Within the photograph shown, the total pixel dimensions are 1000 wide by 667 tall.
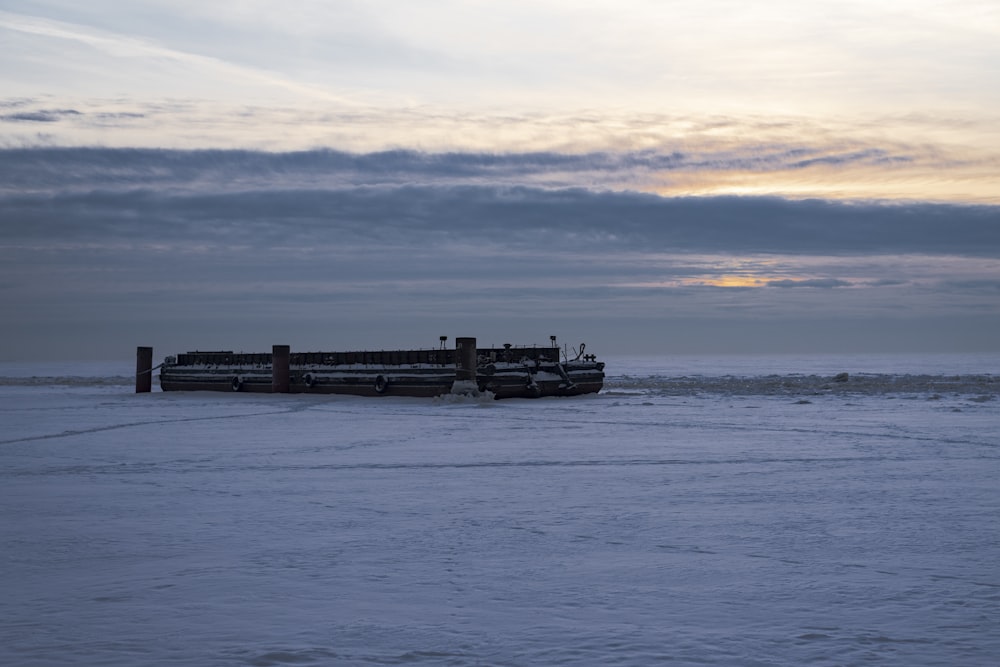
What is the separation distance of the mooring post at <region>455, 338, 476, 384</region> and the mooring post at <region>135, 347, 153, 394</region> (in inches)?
943

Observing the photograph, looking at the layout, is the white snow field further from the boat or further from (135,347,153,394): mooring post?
(135,347,153,394): mooring post

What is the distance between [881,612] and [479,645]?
10.2 feet

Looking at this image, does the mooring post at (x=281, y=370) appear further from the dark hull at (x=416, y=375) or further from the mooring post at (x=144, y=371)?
the mooring post at (x=144, y=371)

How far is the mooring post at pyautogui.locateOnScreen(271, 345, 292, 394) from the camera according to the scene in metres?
51.3

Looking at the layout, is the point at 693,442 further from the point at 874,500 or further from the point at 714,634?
the point at 714,634

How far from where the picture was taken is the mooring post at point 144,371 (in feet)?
191

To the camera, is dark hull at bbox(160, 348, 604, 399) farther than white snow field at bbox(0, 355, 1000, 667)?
Yes

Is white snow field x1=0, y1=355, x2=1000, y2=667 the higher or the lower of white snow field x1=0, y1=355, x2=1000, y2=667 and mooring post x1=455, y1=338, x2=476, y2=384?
the lower

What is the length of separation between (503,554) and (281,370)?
1698 inches

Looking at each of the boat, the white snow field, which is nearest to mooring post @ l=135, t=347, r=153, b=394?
the boat

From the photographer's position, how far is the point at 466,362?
4316 centimetres

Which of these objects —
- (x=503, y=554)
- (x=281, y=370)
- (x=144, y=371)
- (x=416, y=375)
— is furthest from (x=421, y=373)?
(x=503, y=554)

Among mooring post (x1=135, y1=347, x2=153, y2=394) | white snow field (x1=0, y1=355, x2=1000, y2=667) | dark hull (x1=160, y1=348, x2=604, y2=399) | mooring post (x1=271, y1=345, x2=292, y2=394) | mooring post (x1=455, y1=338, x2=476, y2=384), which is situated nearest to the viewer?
white snow field (x1=0, y1=355, x2=1000, y2=667)

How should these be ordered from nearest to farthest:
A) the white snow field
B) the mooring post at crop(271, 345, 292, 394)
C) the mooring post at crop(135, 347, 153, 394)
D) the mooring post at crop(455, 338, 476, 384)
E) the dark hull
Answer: the white snow field
the mooring post at crop(455, 338, 476, 384)
the dark hull
the mooring post at crop(271, 345, 292, 394)
the mooring post at crop(135, 347, 153, 394)
